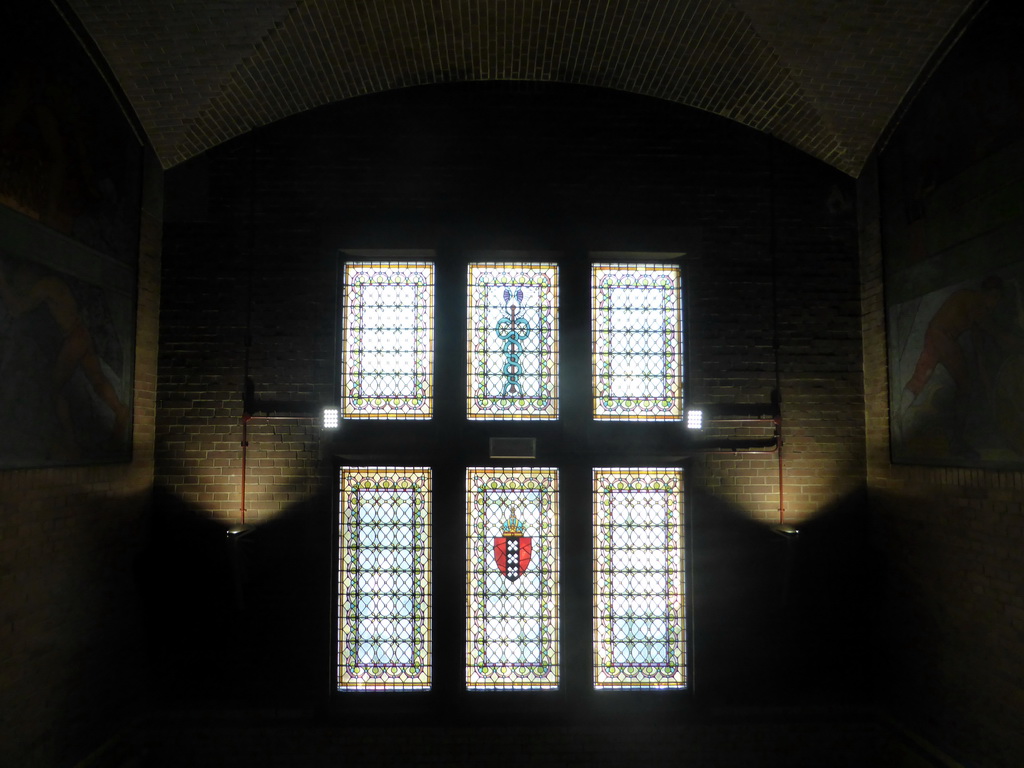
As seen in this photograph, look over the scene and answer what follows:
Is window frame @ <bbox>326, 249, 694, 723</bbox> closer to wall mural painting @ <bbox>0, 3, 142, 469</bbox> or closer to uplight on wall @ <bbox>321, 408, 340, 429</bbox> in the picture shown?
uplight on wall @ <bbox>321, 408, 340, 429</bbox>

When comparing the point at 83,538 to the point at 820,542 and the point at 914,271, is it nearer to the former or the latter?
the point at 820,542

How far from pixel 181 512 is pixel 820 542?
4.96 meters

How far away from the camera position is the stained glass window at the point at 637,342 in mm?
5348

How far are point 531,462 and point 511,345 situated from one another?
3.11 ft

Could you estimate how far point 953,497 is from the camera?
4.41m

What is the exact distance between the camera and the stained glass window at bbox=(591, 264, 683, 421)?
17.5ft

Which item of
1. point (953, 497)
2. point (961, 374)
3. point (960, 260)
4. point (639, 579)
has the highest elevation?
point (960, 260)

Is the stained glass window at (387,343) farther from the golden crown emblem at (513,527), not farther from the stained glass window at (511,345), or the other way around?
the golden crown emblem at (513,527)

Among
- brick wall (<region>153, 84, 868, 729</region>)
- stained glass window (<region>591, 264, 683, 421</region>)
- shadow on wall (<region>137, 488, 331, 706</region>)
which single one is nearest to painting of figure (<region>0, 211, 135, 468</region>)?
brick wall (<region>153, 84, 868, 729</region>)

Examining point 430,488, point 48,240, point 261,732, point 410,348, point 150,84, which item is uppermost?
point 150,84

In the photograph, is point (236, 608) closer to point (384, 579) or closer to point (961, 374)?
point (384, 579)

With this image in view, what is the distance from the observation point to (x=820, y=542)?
17.2ft

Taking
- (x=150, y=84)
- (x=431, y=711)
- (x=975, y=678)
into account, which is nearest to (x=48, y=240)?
(x=150, y=84)

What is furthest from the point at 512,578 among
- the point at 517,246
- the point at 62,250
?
the point at 62,250
